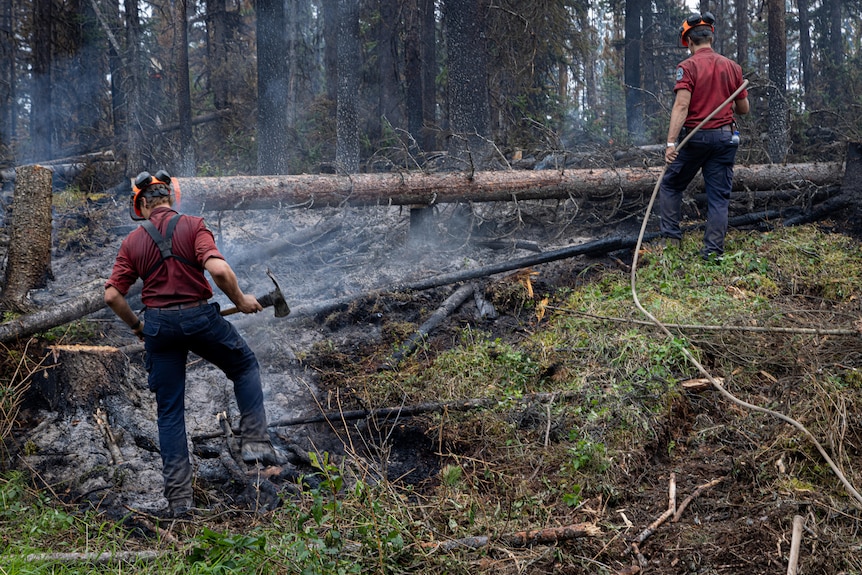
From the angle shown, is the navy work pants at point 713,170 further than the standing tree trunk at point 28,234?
Yes

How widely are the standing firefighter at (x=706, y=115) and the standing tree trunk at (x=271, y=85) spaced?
8036 mm

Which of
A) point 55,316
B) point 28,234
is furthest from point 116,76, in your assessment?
point 55,316

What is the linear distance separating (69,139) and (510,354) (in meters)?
17.6

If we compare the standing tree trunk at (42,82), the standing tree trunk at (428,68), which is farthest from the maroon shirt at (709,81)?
the standing tree trunk at (42,82)

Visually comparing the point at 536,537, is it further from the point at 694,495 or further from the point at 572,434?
the point at 572,434

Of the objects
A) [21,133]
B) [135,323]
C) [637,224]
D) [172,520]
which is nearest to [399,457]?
[172,520]

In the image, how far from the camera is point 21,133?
25.6 metres

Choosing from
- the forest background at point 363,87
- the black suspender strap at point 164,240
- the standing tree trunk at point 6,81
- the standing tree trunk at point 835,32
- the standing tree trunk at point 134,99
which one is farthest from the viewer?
the standing tree trunk at point 835,32

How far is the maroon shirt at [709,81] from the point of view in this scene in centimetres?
672

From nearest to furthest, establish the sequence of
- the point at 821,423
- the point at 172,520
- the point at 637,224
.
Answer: the point at 821,423, the point at 172,520, the point at 637,224

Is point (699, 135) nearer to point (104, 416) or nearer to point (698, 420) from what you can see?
point (698, 420)

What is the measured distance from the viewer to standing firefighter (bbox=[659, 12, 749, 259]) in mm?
6738

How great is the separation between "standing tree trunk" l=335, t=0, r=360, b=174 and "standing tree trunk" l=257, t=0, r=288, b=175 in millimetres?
1096

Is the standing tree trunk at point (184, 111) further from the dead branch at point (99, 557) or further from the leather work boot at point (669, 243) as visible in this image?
the dead branch at point (99, 557)
